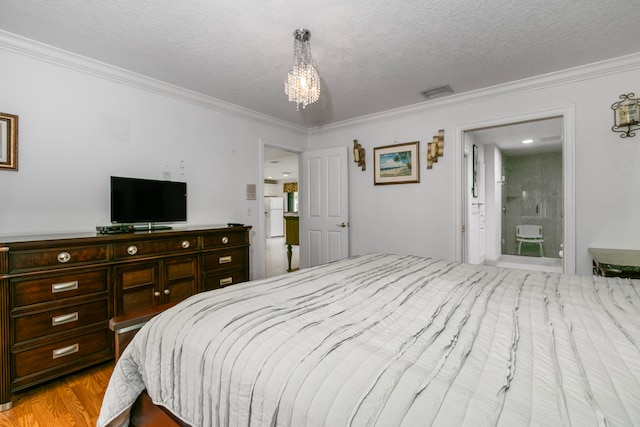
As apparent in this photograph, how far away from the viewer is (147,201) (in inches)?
106

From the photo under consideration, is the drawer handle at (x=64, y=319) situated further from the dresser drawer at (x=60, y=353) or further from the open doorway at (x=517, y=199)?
the open doorway at (x=517, y=199)

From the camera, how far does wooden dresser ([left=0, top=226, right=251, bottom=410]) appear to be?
70.3 inches

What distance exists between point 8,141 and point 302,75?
2.21 m

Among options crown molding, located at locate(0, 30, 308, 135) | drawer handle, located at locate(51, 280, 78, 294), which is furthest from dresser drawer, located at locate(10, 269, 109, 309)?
crown molding, located at locate(0, 30, 308, 135)

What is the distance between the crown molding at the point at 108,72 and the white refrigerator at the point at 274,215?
26.1ft

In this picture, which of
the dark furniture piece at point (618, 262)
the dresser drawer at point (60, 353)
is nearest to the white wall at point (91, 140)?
the dresser drawer at point (60, 353)

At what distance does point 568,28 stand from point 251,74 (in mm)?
2539

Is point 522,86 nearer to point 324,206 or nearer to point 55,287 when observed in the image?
point 324,206

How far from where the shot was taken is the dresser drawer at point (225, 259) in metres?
2.79

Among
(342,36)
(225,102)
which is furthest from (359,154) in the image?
(342,36)

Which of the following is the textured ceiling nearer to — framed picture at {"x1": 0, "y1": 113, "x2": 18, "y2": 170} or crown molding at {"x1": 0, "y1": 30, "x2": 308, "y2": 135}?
crown molding at {"x1": 0, "y1": 30, "x2": 308, "y2": 135}

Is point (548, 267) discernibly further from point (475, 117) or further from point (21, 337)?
point (21, 337)

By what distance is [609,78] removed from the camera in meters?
2.63

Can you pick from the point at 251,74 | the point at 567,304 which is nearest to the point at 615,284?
the point at 567,304
